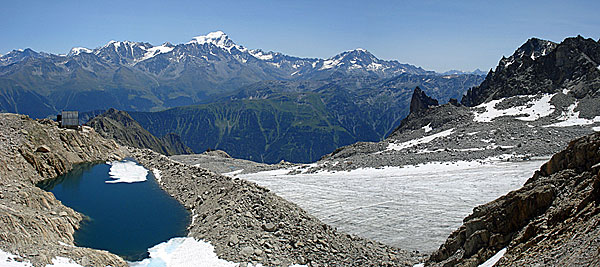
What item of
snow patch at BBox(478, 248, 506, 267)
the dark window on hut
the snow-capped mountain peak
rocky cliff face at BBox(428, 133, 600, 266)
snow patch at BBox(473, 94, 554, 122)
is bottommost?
snow patch at BBox(478, 248, 506, 267)

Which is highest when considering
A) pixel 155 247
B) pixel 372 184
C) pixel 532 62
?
pixel 532 62

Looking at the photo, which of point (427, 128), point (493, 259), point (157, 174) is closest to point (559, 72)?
point (427, 128)

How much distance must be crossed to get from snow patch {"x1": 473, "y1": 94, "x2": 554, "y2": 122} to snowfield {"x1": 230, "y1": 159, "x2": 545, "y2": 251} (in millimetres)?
31852

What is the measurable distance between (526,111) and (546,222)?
62037 mm

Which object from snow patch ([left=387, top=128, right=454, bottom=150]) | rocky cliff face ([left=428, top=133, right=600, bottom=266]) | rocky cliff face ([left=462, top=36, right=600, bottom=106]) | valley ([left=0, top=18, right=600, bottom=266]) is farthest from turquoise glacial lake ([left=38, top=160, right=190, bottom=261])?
rocky cliff face ([left=462, top=36, right=600, bottom=106])

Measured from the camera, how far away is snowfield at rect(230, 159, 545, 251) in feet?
86.9

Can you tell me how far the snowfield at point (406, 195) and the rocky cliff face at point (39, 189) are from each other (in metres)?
14.5

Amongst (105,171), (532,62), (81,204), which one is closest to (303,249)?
(81,204)

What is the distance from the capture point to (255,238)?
22.7 meters

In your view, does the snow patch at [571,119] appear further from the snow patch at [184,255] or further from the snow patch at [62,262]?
the snow patch at [62,262]

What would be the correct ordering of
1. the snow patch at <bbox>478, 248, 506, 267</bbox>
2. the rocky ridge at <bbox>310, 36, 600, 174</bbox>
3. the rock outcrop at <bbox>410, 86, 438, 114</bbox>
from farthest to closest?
the rock outcrop at <bbox>410, 86, 438, 114</bbox> < the rocky ridge at <bbox>310, 36, 600, 174</bbox> < the snow patch at <bbox>478, 248, 506, 267</bbox>

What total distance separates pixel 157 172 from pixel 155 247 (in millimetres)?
26933

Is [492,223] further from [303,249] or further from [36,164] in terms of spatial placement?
[36,164]

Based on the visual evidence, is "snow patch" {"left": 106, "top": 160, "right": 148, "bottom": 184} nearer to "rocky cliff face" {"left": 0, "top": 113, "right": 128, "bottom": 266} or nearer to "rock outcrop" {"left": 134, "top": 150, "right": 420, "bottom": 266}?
"rocky cliff face" {"left": 0, "top": 113, "right": 128, "bottom": 266}
